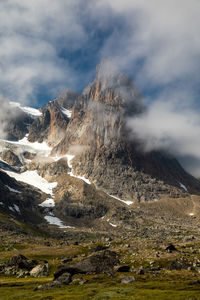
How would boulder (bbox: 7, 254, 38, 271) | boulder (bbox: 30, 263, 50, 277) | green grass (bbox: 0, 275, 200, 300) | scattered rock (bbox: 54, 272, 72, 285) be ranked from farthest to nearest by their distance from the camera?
boulder (bbox: 7, 254, 38, 271), boulder (bbox: 30, 263, 50, 277), scattered rock (bbox: 54, 272, 72, 285), green grass (bbox: 0, 275, 200, 300)

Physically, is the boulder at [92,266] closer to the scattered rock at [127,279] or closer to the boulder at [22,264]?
the scattered rock at [127,279]

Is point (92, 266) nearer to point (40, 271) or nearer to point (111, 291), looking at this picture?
point (40, 271)

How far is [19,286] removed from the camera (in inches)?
1789

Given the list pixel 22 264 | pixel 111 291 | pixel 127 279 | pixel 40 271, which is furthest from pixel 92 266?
pixel 22 264

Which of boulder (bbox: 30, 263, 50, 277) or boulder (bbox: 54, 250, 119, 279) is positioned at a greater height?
boulder (bbox: 54, 250, 119, 279)

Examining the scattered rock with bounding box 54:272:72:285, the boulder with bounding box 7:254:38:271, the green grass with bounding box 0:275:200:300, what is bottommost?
the green grass with bounding box 0:275:200:300

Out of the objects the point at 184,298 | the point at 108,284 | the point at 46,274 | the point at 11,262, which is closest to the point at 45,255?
the point at 11,262

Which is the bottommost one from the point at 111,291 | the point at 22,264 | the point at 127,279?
the point at 111,291

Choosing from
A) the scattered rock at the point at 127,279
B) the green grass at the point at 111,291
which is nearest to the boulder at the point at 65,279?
the green grass at the point at 111,291

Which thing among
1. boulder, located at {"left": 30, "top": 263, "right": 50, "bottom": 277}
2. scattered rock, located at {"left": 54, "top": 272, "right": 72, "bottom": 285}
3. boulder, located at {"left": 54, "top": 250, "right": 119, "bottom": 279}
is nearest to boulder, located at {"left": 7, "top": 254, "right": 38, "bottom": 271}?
boulder, located at {"left": 30, "top": 263, "right": 50, "bottom": 277}

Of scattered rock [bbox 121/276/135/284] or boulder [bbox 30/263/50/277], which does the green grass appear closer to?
scattered rock [bbox 121/276/135/284]

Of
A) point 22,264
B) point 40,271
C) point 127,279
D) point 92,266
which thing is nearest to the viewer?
point 127,279

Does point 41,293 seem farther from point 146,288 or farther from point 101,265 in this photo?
point 101,265

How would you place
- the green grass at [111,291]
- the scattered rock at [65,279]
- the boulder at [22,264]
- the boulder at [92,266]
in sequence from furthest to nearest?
the boulder at [22,264] → the boulder at [92,266] → the scattered rock at [65,279] → the green grass at [111,291]
